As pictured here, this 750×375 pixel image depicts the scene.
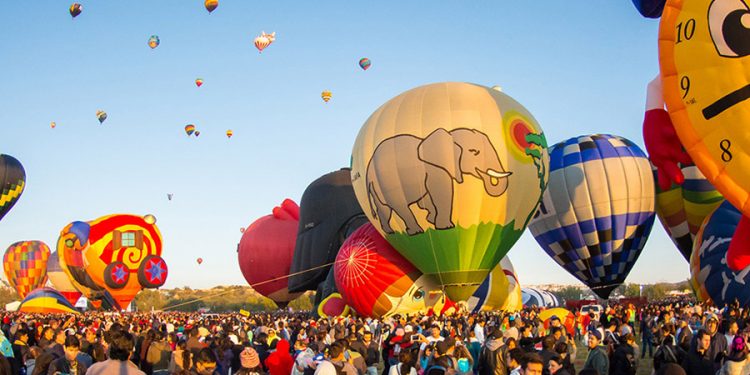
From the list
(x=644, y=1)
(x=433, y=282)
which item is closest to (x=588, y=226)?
(x=433, y=282)

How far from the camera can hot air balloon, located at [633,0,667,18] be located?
421 inches

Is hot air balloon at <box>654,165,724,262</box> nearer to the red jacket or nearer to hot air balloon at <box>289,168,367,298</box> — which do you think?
hot air balloon at <box>289,168,367,298</box>

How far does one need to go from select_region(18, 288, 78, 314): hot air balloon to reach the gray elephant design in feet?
70.9

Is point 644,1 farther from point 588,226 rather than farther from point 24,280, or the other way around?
point 24,280

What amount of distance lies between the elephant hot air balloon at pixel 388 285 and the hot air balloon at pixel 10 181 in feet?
73.0

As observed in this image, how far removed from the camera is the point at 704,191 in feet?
77.3

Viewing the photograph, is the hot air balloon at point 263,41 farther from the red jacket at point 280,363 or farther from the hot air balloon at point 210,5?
the red jacket at point 280,363

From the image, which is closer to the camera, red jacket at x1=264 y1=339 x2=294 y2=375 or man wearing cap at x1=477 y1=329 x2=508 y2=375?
man wearing cap at x1=477 y1=329 x2=508 y2=375

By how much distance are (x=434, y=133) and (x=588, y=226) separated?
7.43 meters

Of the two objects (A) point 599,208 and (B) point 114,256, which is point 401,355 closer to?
(A) point 599,208

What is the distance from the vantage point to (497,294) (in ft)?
77.2

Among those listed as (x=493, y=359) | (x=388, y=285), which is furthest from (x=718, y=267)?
(x=493, y=359)

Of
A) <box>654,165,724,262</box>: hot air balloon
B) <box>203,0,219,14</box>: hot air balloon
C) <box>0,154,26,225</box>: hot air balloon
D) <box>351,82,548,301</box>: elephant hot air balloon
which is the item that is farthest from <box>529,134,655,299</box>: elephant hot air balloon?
<box>0,154,26,225</box>: hot air balloon

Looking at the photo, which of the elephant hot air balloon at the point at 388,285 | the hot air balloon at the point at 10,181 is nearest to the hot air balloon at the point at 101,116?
the hot air balloon at the point at 10,181
